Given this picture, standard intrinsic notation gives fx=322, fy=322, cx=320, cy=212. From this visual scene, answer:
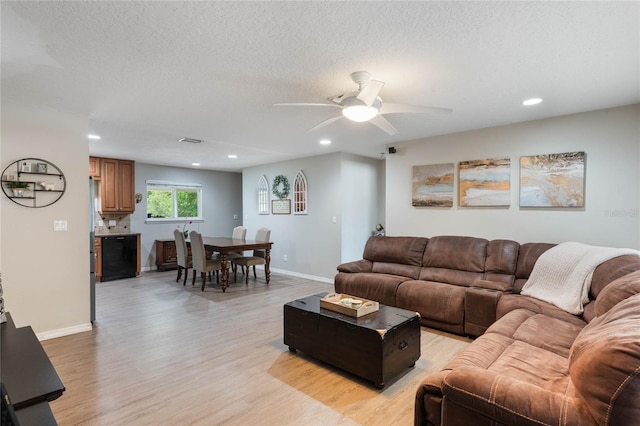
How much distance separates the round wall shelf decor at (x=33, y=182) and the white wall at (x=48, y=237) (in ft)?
0.16

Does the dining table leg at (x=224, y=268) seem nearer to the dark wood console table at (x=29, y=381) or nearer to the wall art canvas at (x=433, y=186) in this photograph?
the wall art canvas at (x=433, y=186)

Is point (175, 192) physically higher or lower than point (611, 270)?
higher

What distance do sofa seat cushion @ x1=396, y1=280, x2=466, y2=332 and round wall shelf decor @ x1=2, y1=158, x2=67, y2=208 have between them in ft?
12.6

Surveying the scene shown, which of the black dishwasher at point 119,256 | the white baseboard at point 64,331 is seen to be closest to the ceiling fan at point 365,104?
the white baseboard at point 64,331

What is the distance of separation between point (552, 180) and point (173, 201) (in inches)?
284

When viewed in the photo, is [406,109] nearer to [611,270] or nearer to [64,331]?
[611,270]

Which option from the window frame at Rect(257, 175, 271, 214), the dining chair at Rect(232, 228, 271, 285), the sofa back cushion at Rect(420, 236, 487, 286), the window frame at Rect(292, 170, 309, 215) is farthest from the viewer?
the window frame at Rect(257, 175, 271, 214)

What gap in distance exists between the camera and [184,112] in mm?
3455

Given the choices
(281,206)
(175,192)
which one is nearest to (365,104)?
(281,206)

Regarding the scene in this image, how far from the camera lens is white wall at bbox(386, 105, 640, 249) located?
3.24 metres

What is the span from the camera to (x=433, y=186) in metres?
4.56

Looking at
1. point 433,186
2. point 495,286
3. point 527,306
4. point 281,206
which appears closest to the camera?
point 527,306

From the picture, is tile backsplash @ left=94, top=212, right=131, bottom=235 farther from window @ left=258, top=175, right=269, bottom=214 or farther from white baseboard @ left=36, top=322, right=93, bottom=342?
white baseboard @ left=36, top=322, right=93, bottom=342

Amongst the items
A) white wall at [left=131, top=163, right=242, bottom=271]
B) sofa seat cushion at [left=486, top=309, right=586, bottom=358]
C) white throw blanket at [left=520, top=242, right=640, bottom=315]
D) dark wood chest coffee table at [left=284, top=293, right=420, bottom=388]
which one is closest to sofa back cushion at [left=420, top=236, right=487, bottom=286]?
white throw blanket at [left=520, top=242, right=640, bottom=315]
